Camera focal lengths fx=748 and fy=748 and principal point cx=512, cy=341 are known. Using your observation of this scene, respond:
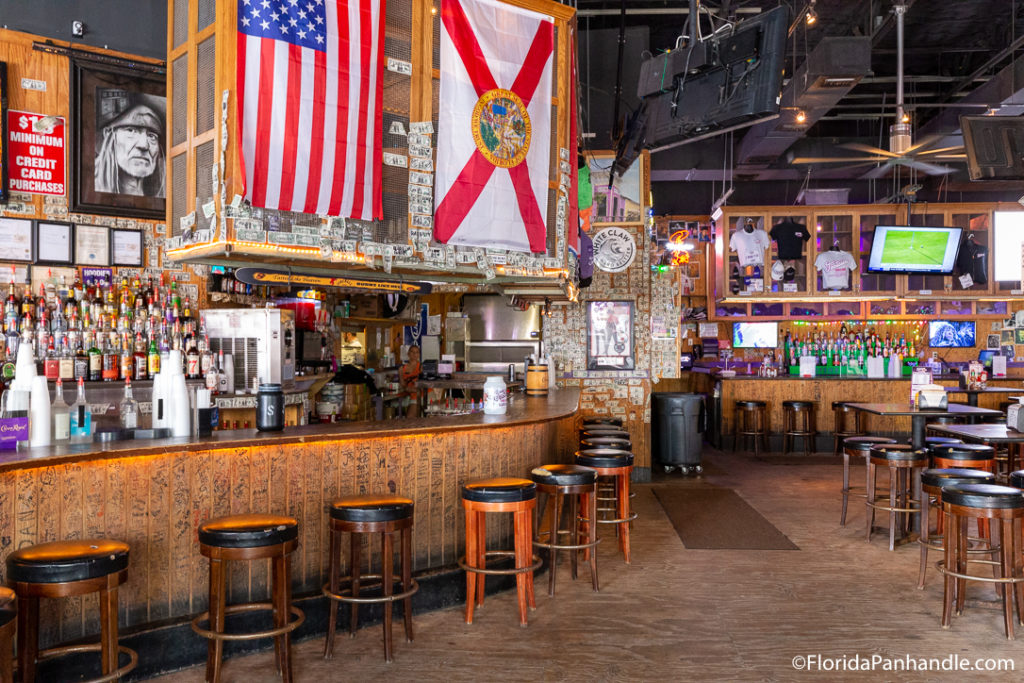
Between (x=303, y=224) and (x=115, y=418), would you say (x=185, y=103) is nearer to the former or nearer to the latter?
(x=303, y=224)

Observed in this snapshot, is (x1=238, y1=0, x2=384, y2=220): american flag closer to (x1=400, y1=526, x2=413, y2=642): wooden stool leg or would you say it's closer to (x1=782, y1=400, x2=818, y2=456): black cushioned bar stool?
(x1=400, y1=526, x2=413, y2=642): wooden stool leg

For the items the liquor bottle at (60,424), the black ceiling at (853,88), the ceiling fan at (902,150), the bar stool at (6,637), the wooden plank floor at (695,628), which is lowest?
the wooden plank floor at (695,628)

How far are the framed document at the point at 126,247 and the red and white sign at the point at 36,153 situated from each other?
0.51m

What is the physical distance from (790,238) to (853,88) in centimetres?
225

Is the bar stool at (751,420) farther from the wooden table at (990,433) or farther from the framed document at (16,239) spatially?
the framed document at (16,239)

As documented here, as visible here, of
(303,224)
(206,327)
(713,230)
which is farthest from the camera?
(713,230)

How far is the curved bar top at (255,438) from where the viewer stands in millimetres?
3039

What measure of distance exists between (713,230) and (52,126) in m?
9.95

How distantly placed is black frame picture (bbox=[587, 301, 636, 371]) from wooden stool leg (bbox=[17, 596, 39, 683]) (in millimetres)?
6561

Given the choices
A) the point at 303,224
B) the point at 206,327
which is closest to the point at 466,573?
the point at 303,224

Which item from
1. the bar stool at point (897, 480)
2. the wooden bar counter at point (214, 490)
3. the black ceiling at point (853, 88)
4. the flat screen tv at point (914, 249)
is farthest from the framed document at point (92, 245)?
the flat screen tv at point (914, 249)

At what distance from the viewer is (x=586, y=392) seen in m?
8.79

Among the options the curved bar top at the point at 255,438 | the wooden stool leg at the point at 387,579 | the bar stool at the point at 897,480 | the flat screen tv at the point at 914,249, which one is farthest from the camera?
the flat screen tv at the point at 914,249

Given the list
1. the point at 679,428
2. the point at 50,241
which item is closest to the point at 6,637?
the point at 50,241
